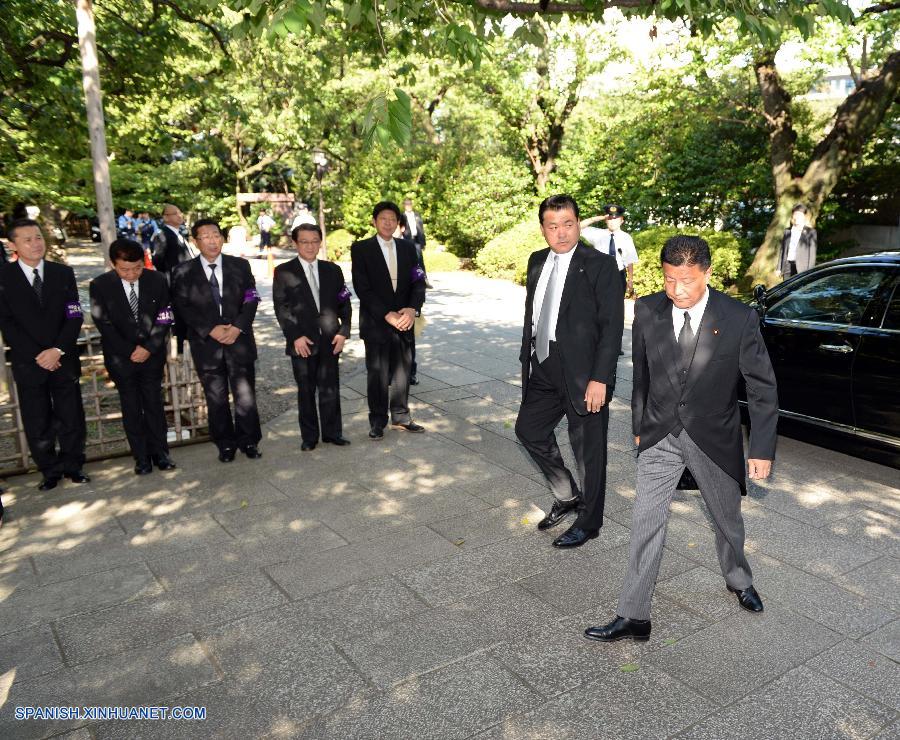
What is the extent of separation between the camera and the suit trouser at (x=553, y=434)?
469 cm

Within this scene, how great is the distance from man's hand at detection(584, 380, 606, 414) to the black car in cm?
253

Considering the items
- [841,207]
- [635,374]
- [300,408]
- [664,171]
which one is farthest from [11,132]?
[841,207]

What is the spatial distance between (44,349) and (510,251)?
15.3 meters

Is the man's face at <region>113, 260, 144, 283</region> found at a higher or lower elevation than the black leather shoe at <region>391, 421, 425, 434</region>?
higher

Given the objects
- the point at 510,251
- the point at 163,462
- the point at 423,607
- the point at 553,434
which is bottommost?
the point at 423,607

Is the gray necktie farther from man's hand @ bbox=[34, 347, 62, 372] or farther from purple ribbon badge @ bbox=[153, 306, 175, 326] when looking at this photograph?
man's hand @ bbox=[34, 347, 62, 372]

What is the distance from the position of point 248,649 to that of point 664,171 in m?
17.3

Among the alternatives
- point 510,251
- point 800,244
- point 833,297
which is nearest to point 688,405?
point 833,297

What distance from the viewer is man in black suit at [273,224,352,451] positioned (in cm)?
667

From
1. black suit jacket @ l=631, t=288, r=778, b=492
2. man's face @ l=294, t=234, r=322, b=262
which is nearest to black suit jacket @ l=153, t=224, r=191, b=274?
man's face @ l=294, t=234, r=322, b=262

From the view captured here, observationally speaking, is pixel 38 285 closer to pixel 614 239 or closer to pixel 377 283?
pixel 377 283

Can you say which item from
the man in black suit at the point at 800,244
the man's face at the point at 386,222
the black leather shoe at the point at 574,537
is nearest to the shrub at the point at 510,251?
the man in black suit at the point at 800,244

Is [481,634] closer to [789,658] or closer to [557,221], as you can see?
[789,658]

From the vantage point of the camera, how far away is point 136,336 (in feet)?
19.7
